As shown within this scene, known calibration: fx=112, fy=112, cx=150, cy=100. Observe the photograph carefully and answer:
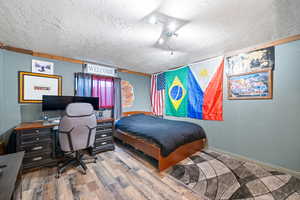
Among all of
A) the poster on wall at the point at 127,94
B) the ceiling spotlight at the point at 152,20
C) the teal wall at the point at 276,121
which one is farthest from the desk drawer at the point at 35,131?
the teal wall at the point at 276,121

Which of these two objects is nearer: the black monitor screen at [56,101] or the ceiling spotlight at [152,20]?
the ceiling spotlight at [152,20]

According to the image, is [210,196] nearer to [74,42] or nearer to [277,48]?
[277,48]

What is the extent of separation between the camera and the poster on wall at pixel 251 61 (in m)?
2.08

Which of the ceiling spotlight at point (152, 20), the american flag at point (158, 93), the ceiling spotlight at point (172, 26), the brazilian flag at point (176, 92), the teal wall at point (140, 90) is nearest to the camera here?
the ceiling spotlight at point (152, 20)

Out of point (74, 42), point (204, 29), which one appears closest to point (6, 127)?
point (74, 42)

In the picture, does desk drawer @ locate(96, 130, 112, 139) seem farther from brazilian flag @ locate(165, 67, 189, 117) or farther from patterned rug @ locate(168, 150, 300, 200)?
brazilian flag @ locate(165, 67, 189, 117)

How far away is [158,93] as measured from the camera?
4254mm

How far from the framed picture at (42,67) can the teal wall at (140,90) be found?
5.78ft

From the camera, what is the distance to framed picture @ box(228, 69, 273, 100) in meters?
2.09

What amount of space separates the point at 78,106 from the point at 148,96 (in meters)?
2.92

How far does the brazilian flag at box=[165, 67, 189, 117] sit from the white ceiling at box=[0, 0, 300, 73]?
1.08m

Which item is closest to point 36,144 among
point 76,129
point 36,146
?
point 36,146

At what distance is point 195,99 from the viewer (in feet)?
10.3

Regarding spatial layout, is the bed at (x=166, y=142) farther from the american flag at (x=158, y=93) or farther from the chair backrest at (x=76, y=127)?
the american flag at (x=158, y=93)
